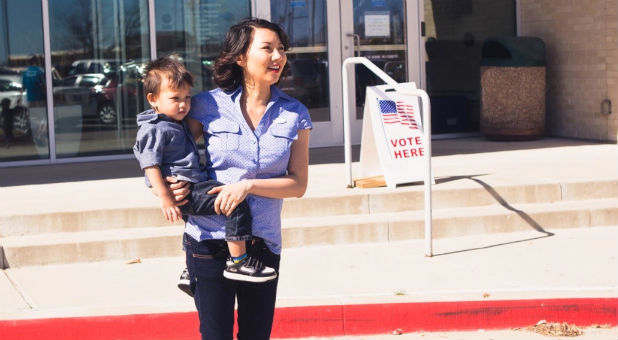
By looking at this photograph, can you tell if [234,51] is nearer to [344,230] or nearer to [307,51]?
[344,230]

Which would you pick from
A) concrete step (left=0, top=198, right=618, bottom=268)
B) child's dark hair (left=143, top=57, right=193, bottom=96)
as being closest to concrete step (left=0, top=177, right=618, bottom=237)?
concrete step (left=0, top=198, right=618, bottom=268)

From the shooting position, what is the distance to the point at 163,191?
3.45 m

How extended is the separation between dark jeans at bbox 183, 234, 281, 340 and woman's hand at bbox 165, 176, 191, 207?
207 mm

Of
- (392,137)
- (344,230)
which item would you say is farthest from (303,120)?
(392,137)

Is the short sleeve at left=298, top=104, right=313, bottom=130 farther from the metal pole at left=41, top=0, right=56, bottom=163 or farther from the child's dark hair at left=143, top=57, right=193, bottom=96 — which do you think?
the metal pole at left=41, top=0, right=56, bottom=163

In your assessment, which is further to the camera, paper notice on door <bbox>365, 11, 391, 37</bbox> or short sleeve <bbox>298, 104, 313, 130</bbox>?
paper notice on door <bbox>365, 11, 391, 37</bbox>

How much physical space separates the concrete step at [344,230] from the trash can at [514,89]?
11.8ft

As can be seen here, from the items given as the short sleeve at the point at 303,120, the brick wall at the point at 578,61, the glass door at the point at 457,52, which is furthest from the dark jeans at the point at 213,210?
the glass door at the point at 457,52

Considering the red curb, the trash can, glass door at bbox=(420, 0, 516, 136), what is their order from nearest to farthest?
the red curb < the trash can < glass door at bbox=(420, 0, 516, 136)

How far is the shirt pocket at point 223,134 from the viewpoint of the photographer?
11.5 ft

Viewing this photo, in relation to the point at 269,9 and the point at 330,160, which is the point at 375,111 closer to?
the point at 330,160

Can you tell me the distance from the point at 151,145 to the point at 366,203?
197 inches

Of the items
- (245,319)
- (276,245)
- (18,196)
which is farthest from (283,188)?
(18,196)

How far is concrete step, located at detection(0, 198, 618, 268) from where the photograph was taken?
7426 mm
